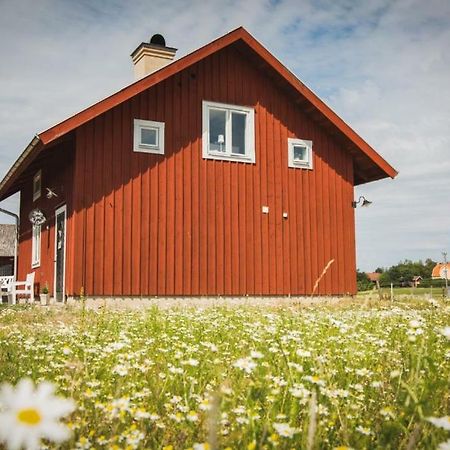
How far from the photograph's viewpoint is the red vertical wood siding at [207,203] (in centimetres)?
1280

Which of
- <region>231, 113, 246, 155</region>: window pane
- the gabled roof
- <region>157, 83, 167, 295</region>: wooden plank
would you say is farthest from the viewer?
<region>231, 113, 246, 155</region>: window pane

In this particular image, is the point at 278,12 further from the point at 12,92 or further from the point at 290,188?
the point at 12,92

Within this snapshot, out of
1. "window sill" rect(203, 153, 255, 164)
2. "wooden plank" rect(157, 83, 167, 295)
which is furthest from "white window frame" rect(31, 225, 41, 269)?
"window sill" rect(203, 153, 255, 164)

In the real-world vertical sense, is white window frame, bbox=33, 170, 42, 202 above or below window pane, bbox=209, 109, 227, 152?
below

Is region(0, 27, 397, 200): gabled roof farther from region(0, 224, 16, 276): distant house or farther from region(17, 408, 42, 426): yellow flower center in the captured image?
region(0, 224, 16, 276): distant house

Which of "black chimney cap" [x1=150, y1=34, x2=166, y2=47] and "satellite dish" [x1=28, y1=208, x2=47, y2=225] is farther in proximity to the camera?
"black chimney cap" [x1=150, y1=34, x2=166, y2=47]

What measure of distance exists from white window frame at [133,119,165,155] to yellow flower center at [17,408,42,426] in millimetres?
12590

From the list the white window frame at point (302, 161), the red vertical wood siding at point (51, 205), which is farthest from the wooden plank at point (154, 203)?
the white window frame at point (302, 161)

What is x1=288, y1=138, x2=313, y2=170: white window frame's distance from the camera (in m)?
15.1

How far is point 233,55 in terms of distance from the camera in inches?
582

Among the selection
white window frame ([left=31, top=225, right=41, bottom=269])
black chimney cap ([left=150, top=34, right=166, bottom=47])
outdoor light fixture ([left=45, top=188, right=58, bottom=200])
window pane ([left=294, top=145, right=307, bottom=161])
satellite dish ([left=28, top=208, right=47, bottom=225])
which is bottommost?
white window frame ([left=31, top=225, right=41, bottom=269])

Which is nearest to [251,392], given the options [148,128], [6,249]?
[148,128]

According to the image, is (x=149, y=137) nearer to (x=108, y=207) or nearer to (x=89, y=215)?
(x=108, y=207)

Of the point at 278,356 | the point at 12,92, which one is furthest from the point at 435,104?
the point at 278,356
